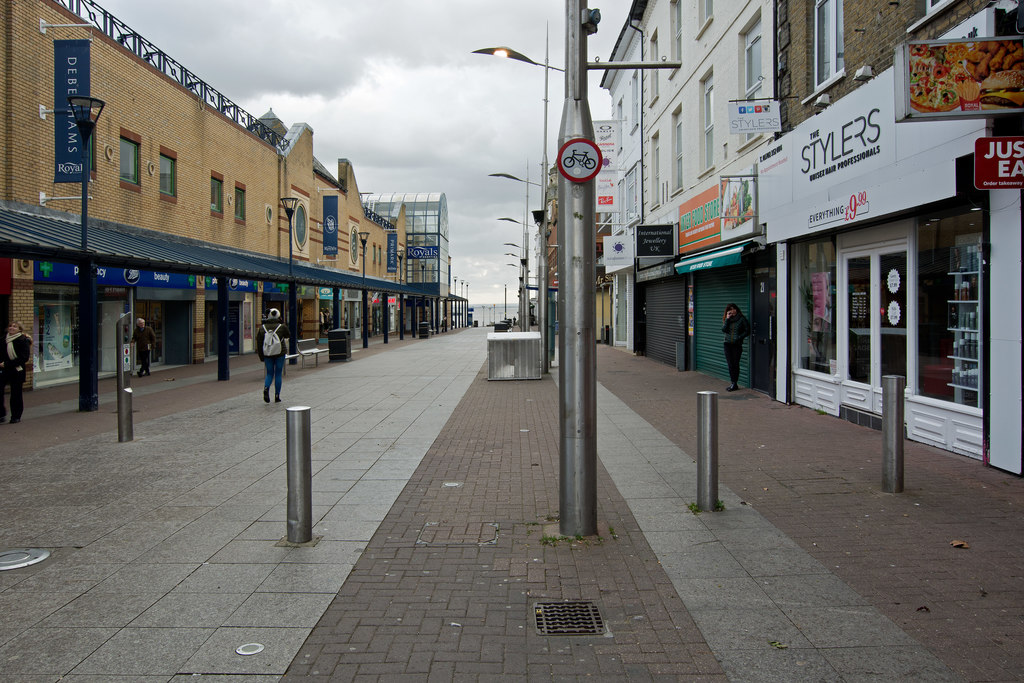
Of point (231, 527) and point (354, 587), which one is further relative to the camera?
point (231, 527)

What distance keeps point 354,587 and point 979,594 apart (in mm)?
3632

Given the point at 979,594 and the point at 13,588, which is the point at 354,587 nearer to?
the point at 13,588

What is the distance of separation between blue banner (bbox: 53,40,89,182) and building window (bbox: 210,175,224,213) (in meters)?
9.17

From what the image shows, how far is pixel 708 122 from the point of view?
1688 centimetres

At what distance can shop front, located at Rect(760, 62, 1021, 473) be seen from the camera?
6.91 metres

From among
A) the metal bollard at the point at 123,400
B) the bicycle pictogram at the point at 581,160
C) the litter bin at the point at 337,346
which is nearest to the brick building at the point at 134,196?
the litter bin at the point at 337,346

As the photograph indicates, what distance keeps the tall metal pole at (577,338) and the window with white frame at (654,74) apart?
58.8 feet

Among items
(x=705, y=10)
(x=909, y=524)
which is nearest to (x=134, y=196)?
(x=705, y=10)

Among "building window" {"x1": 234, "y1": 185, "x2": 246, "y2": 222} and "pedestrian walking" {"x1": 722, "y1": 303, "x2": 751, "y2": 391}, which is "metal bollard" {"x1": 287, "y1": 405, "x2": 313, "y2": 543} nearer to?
"pedestrian walking" {"x1": 722, "y1": 303, "x2": 751, "y2": 391}

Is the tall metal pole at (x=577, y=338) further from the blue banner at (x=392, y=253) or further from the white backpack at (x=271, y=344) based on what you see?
the blue banner at (x=392, y=253)

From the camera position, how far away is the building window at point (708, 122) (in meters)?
16.5

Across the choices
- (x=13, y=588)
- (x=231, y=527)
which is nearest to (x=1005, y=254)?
Answer: (x=231, y=527)

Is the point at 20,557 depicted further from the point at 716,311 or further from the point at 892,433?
the point at 716,311

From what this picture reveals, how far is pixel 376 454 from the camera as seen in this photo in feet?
27.2
